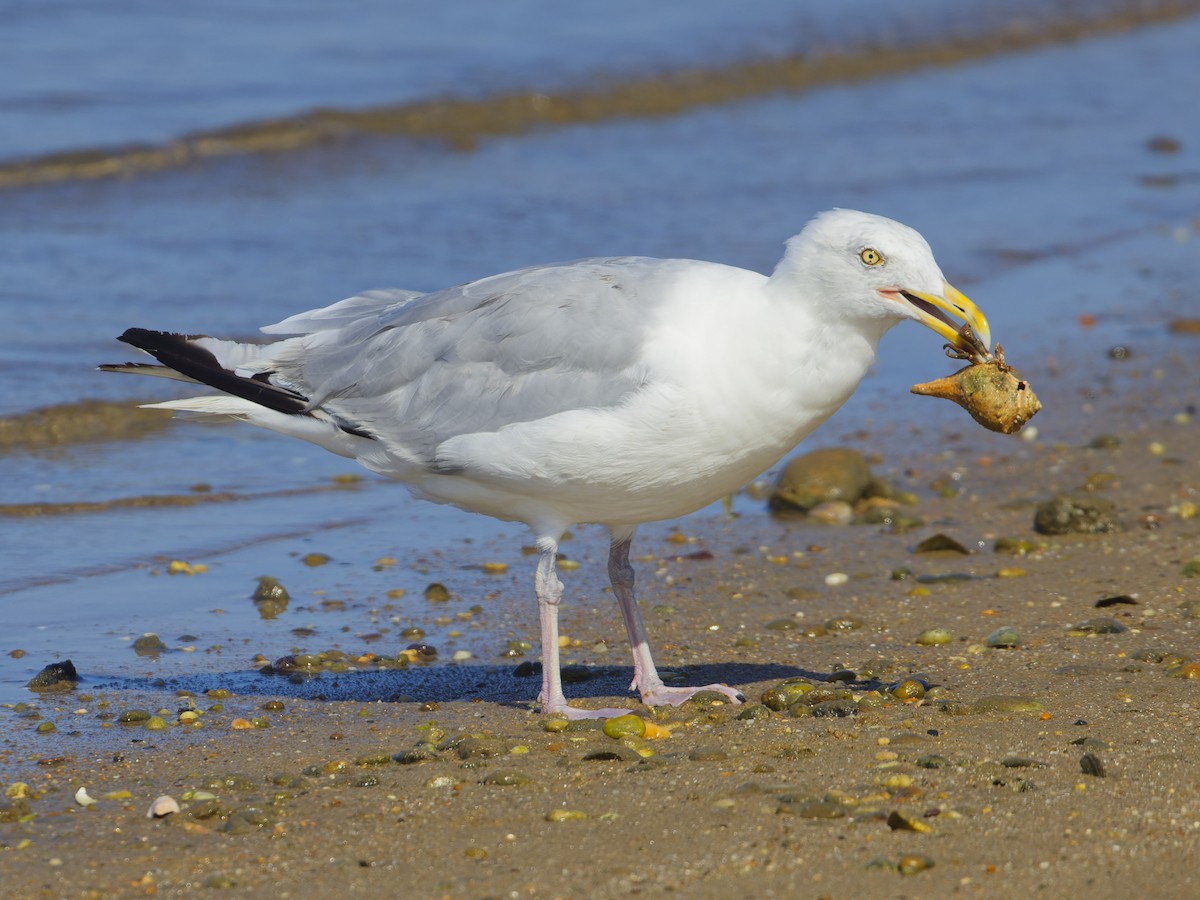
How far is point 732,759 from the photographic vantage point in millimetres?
5086

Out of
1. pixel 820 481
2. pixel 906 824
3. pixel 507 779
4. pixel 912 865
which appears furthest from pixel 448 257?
pixel 912 865

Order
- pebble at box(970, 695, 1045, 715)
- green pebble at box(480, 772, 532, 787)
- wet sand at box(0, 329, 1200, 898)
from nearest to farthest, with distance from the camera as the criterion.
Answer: wet sand at box(0, 329, 1200, 898) < green pebble at box(480, 772, 532, 787) < pebble at box(970, 695, 1045, 715)

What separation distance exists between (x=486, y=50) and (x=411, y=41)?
3.51ft

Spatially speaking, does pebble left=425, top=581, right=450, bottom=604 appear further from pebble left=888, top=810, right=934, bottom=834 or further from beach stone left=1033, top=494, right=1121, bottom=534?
pebble left=888, top=810, right=934, bottom=834

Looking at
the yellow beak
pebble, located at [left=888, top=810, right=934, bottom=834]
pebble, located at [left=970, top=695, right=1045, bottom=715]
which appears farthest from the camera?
pebble, located at [left=970, top=695, right=1045, bottom=715]

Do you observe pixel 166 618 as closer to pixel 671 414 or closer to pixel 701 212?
pixel 671 414

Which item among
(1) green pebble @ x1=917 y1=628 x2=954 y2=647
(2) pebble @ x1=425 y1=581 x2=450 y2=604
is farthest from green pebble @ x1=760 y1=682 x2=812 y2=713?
(2) pebble @ x1=425 y1=581 x2=450 y2=604

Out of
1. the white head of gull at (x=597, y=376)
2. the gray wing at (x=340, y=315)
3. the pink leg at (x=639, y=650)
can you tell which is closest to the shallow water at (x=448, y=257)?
the pink leg at (x=639, y=650)

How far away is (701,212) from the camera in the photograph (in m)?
13.6

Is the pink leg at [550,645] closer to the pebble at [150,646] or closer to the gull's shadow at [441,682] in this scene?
the gull's shadow at [441,682]

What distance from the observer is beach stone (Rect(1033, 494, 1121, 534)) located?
7.41 m

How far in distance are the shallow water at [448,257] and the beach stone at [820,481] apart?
0.86 feet

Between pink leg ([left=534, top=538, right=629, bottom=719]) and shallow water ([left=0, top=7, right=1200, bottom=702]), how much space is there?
2.26 feet

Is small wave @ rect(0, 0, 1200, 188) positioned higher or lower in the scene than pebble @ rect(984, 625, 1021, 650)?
higher
